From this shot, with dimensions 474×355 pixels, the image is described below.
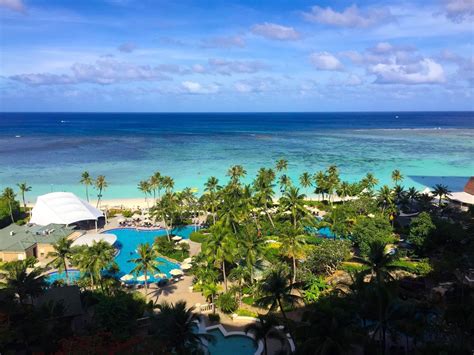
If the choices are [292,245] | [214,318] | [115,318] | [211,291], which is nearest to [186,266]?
[211,291]

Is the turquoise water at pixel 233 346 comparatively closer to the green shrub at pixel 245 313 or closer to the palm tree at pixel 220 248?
the green shrub at pixel 245 313

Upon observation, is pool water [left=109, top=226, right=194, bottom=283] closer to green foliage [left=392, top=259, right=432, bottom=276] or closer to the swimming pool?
the swimming pool

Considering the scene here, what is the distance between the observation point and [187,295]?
4044 cm

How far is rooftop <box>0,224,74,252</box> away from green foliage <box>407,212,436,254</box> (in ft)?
144

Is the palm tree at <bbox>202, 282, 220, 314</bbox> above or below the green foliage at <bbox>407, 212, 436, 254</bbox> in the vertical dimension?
below

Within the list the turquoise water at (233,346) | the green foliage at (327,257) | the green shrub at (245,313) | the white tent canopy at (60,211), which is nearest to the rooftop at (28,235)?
the white tent canopy at (60,211)

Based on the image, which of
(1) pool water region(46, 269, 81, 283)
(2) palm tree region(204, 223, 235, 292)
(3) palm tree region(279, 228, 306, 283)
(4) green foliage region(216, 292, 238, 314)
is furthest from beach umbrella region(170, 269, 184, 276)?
(3) palm tree region(279, 228, 306, 283)

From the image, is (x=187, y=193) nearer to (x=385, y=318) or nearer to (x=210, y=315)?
(x=210, y=315)

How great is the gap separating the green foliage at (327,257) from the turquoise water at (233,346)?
1184 centimetres

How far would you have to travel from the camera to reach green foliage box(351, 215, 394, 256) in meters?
43.3

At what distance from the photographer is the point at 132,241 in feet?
188

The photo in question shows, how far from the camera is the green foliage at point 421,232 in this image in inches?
1682

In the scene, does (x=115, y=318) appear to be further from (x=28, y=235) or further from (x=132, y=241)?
(x=28, y=235)

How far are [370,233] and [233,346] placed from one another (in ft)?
69.8
